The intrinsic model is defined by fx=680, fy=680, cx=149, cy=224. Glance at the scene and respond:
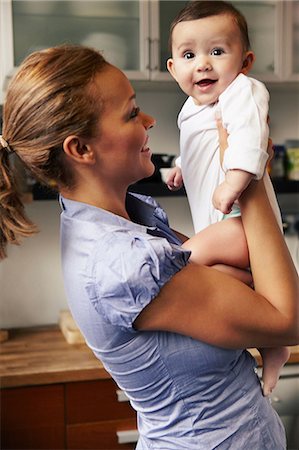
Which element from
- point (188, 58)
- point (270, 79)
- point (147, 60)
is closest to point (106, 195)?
point (188, 58)

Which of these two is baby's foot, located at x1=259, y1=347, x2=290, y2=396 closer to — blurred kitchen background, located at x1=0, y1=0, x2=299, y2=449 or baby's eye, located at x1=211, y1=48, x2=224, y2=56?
baby's eye, located at x1=211, y1=48, x2=224, y2=56

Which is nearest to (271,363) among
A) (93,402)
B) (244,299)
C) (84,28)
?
(244,299)

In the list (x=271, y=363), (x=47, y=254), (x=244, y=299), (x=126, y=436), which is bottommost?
(x=126, y=436)

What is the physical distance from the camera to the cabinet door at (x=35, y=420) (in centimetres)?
181

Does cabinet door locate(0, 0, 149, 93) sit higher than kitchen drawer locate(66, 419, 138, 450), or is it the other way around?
cabinet door locate(0, 0, 149, 93)

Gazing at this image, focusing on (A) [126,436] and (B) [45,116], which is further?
(A) [126,436]

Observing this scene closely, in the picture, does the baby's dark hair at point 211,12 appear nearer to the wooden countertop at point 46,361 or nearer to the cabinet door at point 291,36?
the wooden countertop at point 46,361

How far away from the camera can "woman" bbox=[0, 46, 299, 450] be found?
2.29 feet

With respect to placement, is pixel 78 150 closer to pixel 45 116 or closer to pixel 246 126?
pixel 45 116

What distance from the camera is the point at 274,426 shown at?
0.82 meters

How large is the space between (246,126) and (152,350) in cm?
26

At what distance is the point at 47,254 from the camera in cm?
226

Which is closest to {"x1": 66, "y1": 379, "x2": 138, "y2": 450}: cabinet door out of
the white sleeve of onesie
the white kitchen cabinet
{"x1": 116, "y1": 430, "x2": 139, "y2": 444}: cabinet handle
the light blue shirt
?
{"x1": 116, "y1": 430, "x2": 139, "y2": 444}: cabinet handle

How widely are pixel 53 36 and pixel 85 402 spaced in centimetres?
104
